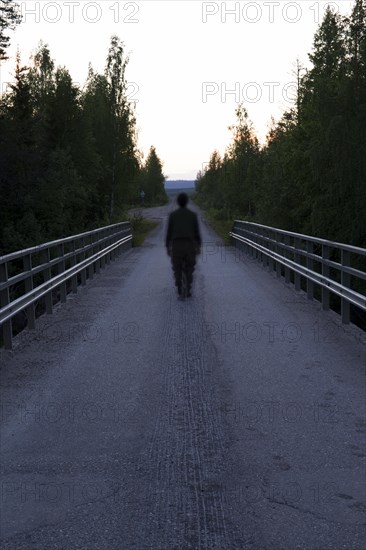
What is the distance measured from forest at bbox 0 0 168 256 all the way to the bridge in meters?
23.4

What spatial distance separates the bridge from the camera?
161 inches

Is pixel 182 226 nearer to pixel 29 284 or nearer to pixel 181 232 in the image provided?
pixel 181 232

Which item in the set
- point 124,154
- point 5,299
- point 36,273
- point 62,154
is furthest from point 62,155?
point 5,299

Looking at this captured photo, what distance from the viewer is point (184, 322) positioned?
10773 mm

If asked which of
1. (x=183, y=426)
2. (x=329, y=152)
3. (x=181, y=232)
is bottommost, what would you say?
(x=183, y=426)

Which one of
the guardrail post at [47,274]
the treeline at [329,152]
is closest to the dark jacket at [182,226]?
the guardrail post at [47,274]

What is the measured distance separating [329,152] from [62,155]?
48.0 ft

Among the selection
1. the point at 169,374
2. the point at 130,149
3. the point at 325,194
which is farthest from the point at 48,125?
the point at 169,374

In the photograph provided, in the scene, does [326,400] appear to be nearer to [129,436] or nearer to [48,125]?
[129,436]

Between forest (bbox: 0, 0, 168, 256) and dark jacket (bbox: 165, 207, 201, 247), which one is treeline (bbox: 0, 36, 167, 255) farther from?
dark jacket (bbox: 165, 207, 201, 247)

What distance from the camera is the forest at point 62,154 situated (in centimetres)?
3481

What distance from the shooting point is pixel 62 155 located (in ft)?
126

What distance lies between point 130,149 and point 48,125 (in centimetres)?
820

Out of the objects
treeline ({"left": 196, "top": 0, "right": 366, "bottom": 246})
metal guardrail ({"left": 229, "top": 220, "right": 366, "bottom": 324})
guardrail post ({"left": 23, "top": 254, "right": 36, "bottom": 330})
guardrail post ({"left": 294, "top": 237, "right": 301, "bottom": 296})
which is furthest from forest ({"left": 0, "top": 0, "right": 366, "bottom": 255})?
guardrail post ({"left": 23, "top": 254, "right": 36, "bottom": 330})
